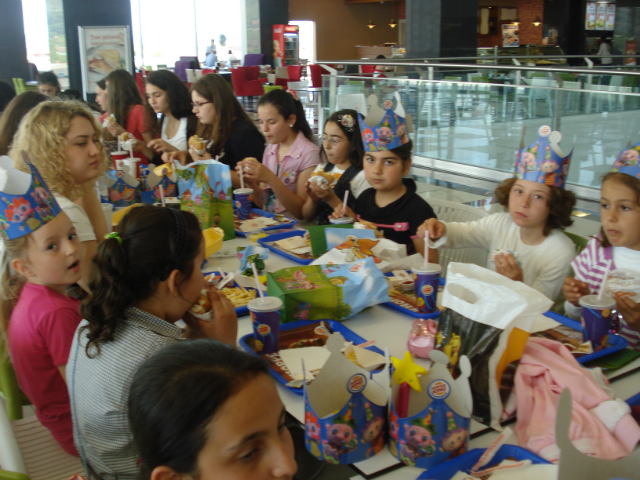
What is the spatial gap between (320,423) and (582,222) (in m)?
3.99

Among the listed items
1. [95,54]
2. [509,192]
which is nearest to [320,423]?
[509,192]

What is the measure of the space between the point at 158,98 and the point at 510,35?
16475mm

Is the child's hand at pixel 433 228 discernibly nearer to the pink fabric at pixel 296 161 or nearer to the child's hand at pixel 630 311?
the child's hand at pixel 630 311

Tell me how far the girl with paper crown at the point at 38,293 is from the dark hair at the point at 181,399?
2.14 feet

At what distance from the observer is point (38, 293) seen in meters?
1.38

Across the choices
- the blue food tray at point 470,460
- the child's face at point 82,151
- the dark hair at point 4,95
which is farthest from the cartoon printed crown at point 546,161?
the dark hair at point 4,95

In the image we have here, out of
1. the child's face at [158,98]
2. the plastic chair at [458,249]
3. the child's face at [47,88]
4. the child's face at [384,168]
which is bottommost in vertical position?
the plastic chair at [458,249]

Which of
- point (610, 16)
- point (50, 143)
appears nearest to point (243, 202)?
point (50, 143)

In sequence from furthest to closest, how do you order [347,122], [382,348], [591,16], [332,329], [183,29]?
[183,29], [591,16], [347,122], [332,329], [382,348]

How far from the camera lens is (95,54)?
24.3ft

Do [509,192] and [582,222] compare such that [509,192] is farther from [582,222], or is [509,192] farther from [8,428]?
[582,222]

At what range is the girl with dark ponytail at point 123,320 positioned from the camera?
3.67 ft

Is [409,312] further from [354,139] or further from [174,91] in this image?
[174,91]

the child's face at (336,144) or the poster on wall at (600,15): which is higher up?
the poster on wall at (600,15)
